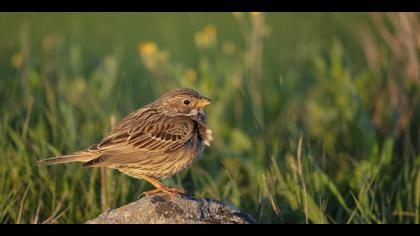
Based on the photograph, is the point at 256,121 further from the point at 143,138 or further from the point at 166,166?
the point at 143,138

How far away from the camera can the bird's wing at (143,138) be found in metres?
6.66

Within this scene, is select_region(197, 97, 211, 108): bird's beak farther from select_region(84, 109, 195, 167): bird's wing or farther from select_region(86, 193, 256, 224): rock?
select_region(86, 193, 256, 224): rock

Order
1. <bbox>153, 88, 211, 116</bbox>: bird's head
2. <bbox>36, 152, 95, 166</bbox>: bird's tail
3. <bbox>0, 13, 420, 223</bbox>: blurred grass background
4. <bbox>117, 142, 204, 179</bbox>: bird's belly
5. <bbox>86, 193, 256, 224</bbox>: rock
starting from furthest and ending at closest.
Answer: <bbox>153, 88, 211, 116</bbox>: bird's head < <bbox>0, 13, 420, 223</bbox>: blurred grass background < <bbox>117, 142, 204, 179</bbox>: bird's belly < <bbox>36, 152, 95, 166</bbox>: bird's tail < <bbox>86, 193, 256, 224</bbox>: rock

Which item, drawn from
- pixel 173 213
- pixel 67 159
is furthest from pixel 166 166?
pixel 173 213

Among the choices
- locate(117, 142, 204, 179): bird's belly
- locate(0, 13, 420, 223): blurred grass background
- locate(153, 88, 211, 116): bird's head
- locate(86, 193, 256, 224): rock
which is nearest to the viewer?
locate(86, 193, 256, 224): rock

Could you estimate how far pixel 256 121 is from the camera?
6.74m

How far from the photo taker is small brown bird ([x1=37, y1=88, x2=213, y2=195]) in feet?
21.6

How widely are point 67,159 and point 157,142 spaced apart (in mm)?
745

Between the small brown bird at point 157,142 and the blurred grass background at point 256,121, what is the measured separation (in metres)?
0.34

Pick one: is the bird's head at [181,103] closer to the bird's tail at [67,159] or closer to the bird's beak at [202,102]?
the bird's beak at [202,102]

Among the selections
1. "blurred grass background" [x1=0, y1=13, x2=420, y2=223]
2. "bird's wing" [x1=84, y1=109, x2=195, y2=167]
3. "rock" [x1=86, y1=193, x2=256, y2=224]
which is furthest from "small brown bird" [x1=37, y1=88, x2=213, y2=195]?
"rock" [x1=86, y1=193, x2=256, y2=224]

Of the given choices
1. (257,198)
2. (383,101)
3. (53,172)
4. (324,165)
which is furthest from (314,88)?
(53,172)

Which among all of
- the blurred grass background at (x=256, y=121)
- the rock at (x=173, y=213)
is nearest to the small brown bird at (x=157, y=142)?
the blurred grass background at (x=256, y=121)
